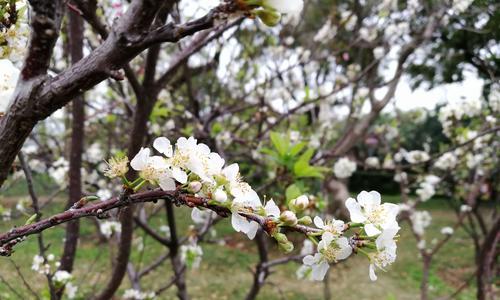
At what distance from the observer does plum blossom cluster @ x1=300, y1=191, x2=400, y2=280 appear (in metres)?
0.72

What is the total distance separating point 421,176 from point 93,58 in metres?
4.39

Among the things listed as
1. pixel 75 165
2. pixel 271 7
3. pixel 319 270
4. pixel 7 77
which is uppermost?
pixel 75 165

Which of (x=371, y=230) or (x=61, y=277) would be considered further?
(x=61, y=277)

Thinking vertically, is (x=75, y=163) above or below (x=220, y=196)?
above

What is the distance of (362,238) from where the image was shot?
0.76 m

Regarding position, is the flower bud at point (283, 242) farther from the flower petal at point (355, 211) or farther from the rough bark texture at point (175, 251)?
the rough bark texture at point (175, 251)

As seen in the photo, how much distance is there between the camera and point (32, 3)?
484 millimetres

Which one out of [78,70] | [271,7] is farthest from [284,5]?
[78,70]

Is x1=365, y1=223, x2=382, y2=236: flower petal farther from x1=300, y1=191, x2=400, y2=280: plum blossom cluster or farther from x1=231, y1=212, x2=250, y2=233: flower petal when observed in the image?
x1=231, y1=212, x2=250, y2=233: flower petal

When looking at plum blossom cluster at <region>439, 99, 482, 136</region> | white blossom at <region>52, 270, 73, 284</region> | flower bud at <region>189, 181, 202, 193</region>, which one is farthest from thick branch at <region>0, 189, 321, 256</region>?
plum blossom cluster at <region>439, 99, 482, 136</region>

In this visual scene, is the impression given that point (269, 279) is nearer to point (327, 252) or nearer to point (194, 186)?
point (327, 252)

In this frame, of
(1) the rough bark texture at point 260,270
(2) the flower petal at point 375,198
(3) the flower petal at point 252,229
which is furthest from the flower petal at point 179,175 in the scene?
(1) the rough bark texture at point 260,270

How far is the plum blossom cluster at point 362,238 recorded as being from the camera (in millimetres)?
719

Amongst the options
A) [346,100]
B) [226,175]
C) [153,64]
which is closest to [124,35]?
[226,175]
